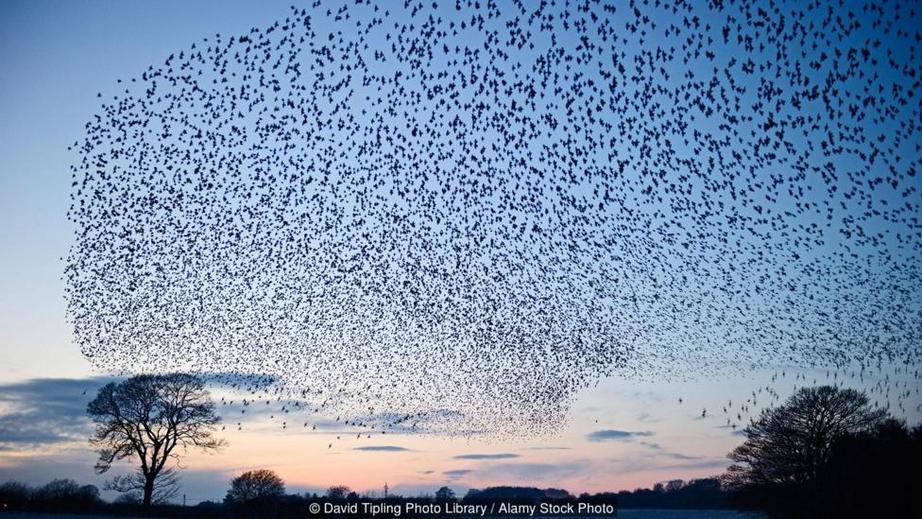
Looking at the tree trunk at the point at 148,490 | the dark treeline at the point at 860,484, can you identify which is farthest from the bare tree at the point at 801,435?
the tree trunk at the point at 148,490

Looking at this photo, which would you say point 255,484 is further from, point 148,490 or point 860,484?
point 860,484

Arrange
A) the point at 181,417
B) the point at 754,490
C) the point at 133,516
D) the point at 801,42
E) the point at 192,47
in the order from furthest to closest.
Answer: the point at 754,490, the point at 181,417, the point at 133,516, the point at 192,47, the point at 801,42

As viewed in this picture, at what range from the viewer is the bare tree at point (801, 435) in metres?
45.3

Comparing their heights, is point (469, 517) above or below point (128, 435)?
below

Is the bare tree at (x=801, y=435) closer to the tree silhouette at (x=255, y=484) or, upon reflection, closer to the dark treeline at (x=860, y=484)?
the dark treeline at (x=860, y=484)

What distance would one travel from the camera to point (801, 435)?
1818 inches

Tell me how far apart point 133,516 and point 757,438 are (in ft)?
143

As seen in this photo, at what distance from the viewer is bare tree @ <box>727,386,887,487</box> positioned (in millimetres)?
45281

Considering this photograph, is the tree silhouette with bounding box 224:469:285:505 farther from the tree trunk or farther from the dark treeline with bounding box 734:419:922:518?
the dark treeline with bounding box 734:419:922:518

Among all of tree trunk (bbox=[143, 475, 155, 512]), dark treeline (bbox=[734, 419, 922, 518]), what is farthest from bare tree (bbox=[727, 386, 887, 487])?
tree trunk (bbox=[143, 475, 155, 512])

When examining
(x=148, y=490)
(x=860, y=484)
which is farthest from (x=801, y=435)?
(x=148, y=490)

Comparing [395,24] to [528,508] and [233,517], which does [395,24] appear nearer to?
[233,517]

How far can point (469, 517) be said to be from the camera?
47844 millimetres

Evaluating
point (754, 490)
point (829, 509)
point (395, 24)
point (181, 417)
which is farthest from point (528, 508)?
point (395, 24)
